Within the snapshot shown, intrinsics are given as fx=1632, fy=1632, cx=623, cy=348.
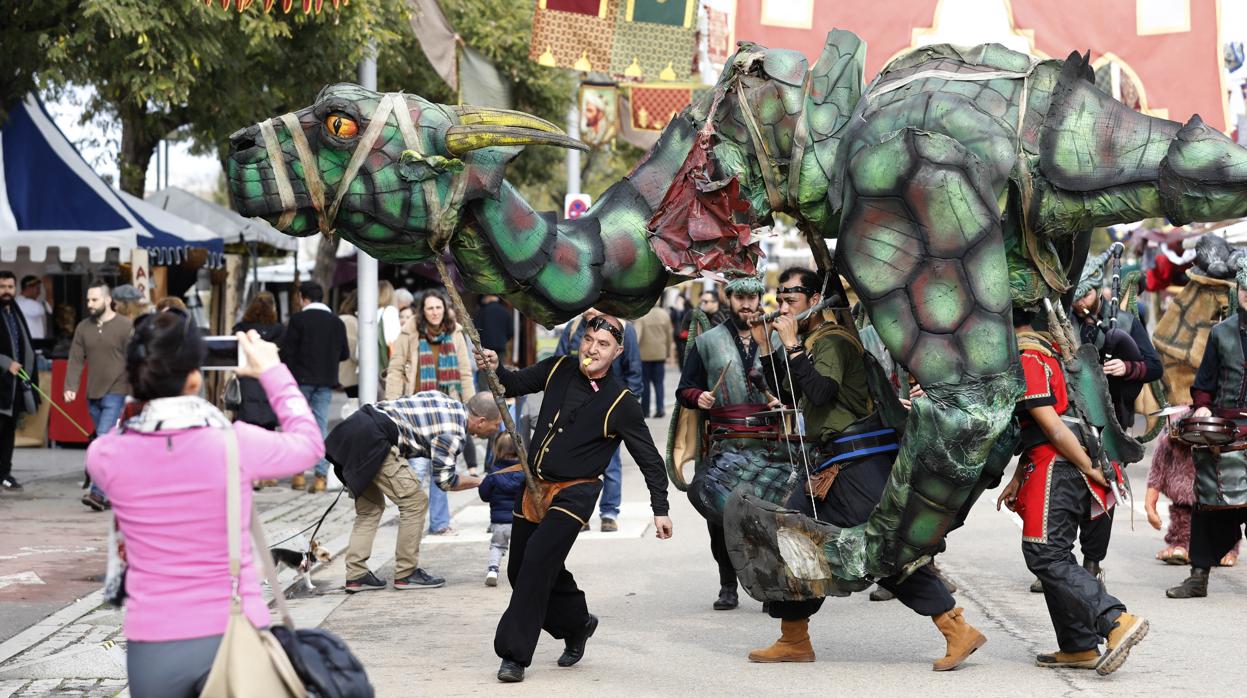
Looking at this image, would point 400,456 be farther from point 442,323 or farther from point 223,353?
point 223,353

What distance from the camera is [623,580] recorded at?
1024 centimetres

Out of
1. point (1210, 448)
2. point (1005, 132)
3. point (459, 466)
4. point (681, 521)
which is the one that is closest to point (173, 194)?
point (459, 466)

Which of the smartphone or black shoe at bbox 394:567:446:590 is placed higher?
the smartphone

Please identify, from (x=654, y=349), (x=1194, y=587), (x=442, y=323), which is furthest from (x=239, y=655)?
(x=654, y=349)

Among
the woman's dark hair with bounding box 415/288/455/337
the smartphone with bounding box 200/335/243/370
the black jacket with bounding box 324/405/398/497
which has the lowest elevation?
the black jacket with bounding box 324/405/398/497

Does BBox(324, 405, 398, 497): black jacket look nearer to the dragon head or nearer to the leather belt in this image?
the leather belt

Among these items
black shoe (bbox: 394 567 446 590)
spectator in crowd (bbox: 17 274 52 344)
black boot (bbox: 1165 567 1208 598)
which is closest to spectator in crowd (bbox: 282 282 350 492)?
spectator in crowd (bbox: 17 274 52 344)

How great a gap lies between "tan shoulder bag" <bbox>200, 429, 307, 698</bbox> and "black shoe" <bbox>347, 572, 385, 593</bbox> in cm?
544

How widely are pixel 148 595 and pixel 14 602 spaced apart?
523cm

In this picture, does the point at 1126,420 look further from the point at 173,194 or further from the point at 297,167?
the point at 173,194

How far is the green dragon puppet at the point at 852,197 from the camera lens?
6.10 meters

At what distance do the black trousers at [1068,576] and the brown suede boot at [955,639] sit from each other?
38cm

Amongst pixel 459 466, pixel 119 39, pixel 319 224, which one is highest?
pixel 119 39

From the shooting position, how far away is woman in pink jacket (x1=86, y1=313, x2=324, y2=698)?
442 cm
